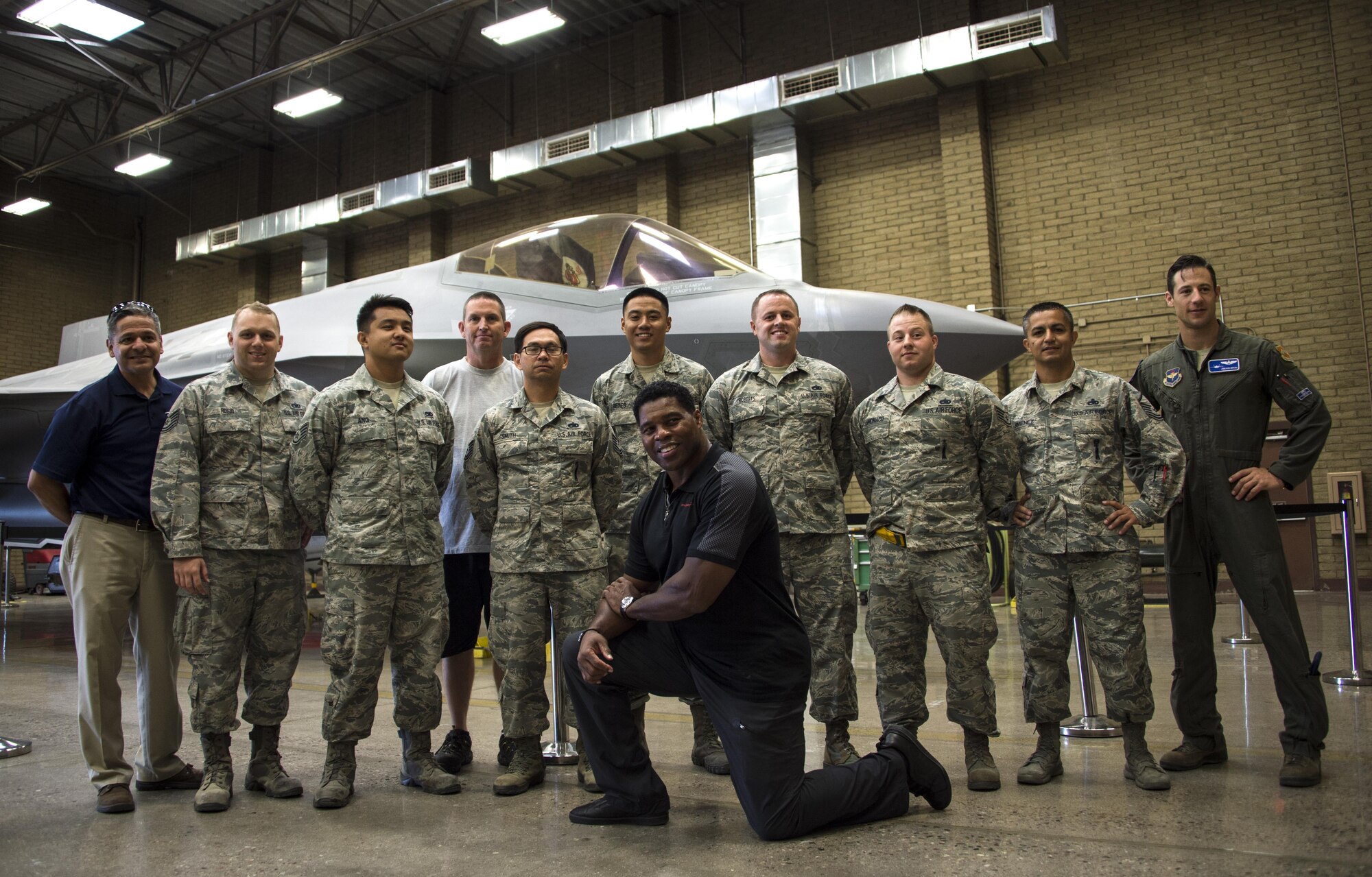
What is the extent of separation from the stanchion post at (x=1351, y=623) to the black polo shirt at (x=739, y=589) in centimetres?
426

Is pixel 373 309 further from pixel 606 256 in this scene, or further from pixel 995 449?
pixel 606 256

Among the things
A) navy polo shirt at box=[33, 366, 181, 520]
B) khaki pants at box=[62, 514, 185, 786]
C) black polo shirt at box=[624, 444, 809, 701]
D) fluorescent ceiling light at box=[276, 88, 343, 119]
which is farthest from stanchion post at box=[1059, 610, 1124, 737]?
fluorescent ceiling light at box=[276, 88, 343, 119]

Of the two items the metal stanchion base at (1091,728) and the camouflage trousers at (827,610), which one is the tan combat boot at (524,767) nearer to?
the camouflage trousers at (827,610)

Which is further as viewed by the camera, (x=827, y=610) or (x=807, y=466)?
(x=807, y=466)

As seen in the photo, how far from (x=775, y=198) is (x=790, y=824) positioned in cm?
1268

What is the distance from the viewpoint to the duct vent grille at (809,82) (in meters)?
13.3

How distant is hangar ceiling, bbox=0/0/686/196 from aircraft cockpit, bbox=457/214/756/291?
26.6ft

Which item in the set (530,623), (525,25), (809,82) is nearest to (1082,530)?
(530,623)

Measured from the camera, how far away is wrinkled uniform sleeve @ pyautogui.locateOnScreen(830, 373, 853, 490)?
13.1 feet

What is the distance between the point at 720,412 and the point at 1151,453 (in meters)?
1.72

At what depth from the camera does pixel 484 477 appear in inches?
153

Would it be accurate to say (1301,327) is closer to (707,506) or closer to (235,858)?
(707,506)

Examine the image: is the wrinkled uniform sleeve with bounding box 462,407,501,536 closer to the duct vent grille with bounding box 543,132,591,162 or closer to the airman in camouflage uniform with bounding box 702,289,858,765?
the airman in camouflage uniform with bounding box 702,289,858,765

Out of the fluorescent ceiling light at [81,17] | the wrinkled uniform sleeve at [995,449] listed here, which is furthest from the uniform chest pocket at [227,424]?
the fluorescent ceiling light at [81,17]
